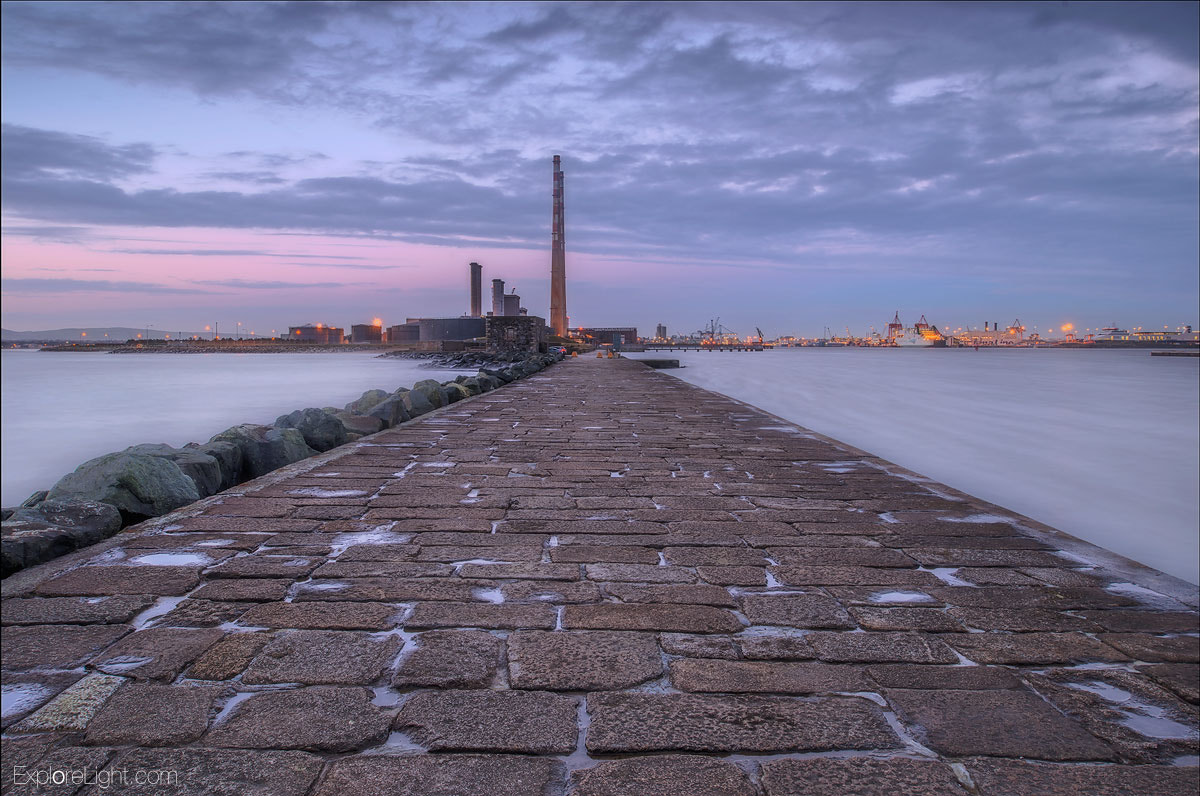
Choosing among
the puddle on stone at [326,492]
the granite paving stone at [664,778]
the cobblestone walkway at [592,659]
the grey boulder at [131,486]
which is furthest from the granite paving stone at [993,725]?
the grey boulder at [131,486]

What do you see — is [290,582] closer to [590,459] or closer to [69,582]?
[69,582]

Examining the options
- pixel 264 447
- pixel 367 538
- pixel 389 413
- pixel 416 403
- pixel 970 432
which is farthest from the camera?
pixel 970 432

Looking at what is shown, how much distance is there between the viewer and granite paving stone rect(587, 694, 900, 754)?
4.42ft

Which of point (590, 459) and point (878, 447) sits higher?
point (590, 459)

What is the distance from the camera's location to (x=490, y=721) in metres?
1.42

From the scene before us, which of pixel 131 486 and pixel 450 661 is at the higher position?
pixel 131 486

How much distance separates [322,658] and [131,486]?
2.10 m

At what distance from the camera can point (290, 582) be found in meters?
2.19

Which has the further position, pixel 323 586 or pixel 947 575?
pixel 947 575

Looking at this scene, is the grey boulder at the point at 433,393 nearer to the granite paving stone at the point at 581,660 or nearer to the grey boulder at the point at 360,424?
the grey boulder at the point at 360,424

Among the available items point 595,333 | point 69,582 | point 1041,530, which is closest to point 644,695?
point 69,582

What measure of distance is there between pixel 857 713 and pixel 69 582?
236 cm

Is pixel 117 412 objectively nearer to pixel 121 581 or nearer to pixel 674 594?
pixel 121 581

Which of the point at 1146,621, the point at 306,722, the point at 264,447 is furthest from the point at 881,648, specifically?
the point at 264,447
